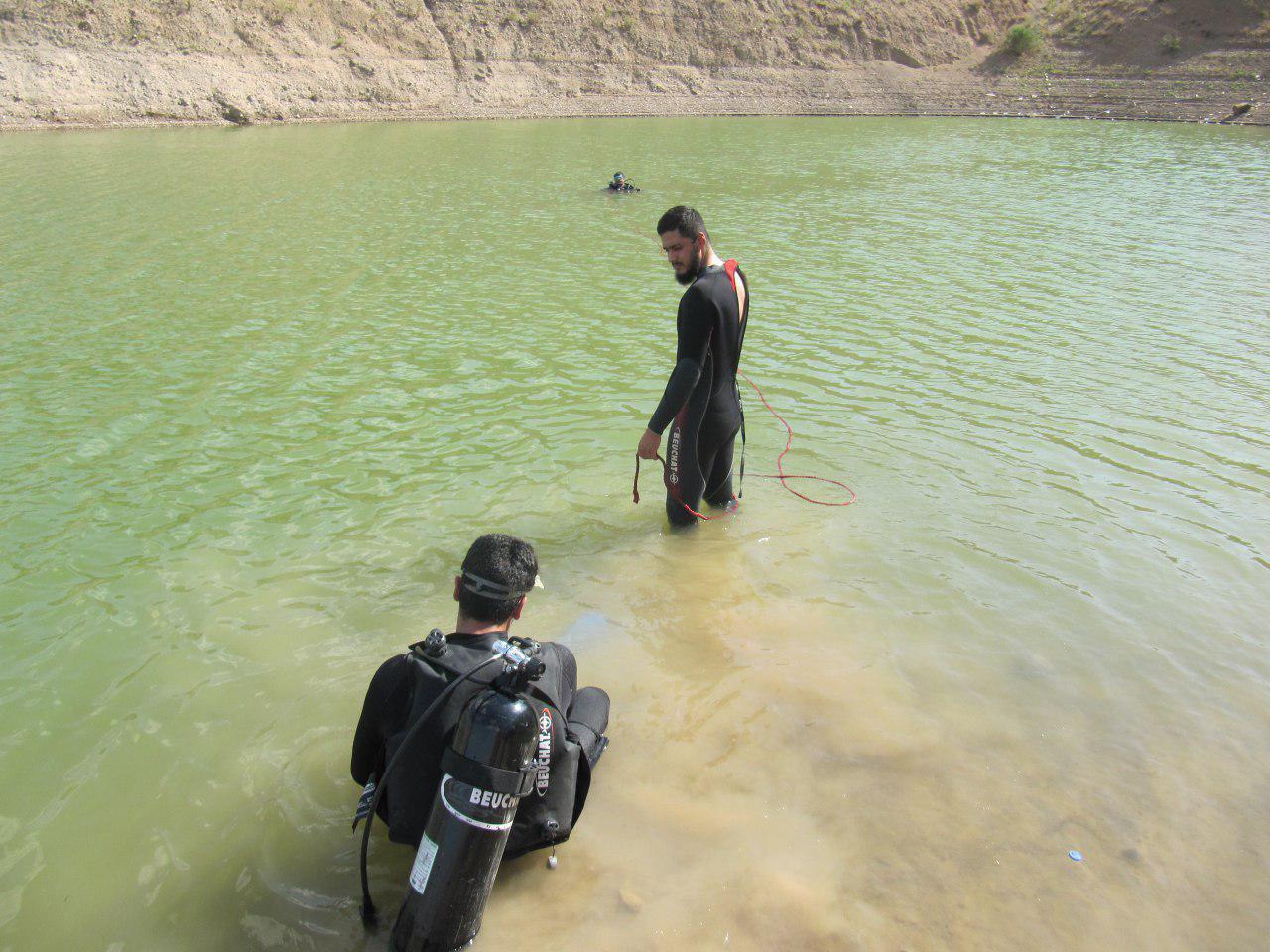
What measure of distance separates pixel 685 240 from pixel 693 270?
0.66ft

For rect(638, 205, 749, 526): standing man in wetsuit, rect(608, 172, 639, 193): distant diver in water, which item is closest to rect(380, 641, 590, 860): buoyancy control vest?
rect(638, 205, 749, 526): standing man in wetsuit

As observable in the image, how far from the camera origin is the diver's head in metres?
4.65

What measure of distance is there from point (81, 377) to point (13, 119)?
29677 millimetres

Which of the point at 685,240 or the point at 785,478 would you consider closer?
the point at 685,240

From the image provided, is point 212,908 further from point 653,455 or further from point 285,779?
point 653,455

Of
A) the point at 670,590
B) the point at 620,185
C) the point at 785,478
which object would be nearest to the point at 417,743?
the point at 670,590

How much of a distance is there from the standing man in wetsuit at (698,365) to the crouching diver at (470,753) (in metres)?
2.01

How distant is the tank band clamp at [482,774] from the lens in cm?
264

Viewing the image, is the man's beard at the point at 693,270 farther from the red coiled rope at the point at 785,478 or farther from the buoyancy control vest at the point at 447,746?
the buoyancy control vest at the point at 447,746

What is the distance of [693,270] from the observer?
4.84 meters

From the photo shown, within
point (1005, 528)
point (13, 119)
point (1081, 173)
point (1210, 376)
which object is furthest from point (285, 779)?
point (13, 119)

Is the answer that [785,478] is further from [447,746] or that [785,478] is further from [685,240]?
[447,746]

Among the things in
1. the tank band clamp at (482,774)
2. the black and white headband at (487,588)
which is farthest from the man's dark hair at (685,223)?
the tank band clamp at (482,774)

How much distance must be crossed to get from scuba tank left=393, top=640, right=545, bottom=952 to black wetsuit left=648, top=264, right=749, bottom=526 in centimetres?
244
